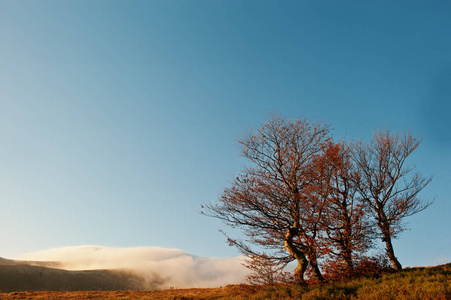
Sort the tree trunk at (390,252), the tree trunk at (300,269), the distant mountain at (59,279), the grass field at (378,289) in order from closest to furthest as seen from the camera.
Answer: the grass field at (378,289) < the tree trunk at (300,269) < the tree trunk at (390,252) < the distant mountain at (59,279)

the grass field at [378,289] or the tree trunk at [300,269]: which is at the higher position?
the tree trunk at [300,269]

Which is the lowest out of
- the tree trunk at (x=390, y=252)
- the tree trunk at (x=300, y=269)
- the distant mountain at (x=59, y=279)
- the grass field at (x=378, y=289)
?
the distant mountain at (x=59, y=279)

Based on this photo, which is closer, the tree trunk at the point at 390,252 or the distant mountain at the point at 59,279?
the tree trunk at the point at 390,252

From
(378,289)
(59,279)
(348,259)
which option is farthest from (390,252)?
(59,279)

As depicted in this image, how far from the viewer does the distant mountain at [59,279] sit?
54844mm

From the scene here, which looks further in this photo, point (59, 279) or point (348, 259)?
point (59, 279)

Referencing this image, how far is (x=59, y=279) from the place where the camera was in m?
62.1

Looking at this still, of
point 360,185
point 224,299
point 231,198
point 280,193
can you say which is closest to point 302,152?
point 280,193

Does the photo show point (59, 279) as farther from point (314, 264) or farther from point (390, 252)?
point (390, 252)

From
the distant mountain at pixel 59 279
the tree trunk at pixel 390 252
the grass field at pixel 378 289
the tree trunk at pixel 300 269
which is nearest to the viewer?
the grass field at pixel 378 289

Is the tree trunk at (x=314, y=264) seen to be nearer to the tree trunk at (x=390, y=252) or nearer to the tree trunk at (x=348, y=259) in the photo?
the tree trunk at (x=348, y=259)

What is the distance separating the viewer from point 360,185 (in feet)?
78.0

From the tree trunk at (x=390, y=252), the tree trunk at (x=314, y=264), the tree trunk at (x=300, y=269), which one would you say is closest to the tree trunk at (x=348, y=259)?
the tree trunk at (x=314, y=264)

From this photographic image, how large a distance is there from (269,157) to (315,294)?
390 inches
